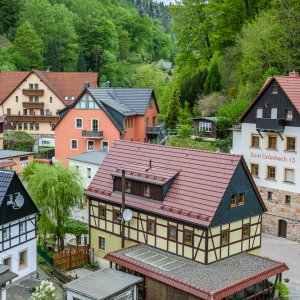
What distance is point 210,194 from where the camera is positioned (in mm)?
30625

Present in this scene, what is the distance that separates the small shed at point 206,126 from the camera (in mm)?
55844

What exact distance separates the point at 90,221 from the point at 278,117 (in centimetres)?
1578

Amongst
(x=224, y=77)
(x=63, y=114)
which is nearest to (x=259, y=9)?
(x=224, y=77)

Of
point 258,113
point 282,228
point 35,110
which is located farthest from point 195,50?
point 282,228

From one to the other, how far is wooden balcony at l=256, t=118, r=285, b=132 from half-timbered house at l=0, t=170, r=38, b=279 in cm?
1814

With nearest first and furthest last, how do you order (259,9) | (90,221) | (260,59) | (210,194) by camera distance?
(210,194) → (90,221) → (260,59) → (259,9)

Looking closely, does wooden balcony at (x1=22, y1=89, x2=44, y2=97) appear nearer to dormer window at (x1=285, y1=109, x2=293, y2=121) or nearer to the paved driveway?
the paved driveway

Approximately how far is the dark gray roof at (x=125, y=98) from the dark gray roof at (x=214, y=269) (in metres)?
27.7

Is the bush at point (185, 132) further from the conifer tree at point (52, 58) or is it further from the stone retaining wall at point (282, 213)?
the conifer tree at point (52, 58)

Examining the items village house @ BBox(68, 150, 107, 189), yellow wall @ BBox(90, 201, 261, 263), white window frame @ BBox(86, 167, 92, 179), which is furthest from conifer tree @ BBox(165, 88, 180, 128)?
yellow wall @ BBox(90, 201, 261, 263)

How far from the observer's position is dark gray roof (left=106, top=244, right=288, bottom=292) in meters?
27.7

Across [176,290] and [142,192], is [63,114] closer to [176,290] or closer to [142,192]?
[142,192]

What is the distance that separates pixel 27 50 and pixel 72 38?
454 inches

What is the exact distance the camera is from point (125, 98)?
60.9 meters
